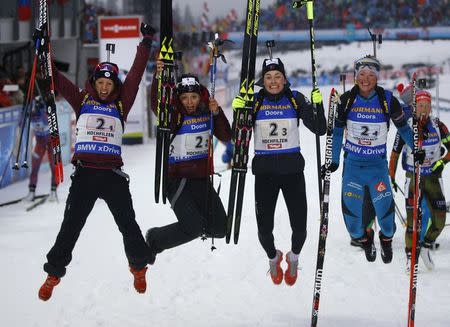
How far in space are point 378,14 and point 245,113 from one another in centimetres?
4259

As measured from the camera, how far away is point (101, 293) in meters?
7.73

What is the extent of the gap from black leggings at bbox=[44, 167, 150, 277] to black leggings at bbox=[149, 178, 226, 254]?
35 cm

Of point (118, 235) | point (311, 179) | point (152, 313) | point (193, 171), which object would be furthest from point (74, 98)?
point (311, 179)

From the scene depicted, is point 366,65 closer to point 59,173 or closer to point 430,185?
point 430,185

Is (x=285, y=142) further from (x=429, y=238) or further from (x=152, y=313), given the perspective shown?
(x=429, y=238)

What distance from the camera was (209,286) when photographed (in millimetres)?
8016

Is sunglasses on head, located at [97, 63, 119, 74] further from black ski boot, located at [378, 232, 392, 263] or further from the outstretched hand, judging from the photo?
black ski boot, located at [378, 232, 392, 263]

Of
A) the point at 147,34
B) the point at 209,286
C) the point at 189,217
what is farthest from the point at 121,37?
the point at 189,217

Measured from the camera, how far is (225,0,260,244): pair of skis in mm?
6141

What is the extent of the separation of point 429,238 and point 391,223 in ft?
5.97

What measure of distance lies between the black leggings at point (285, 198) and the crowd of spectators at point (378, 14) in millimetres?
39278

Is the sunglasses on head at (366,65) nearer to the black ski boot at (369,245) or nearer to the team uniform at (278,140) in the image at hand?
the team uniform at (278,140)

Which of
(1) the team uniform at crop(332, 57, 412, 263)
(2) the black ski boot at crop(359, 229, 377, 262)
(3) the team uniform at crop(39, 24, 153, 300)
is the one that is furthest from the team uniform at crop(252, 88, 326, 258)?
(3) the team uniform at crop(39, 24, 153, 300)

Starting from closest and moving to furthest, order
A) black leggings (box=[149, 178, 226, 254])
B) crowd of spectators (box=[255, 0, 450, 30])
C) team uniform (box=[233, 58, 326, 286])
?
1. team uniform (box=[233, 58, 326, 286])
2. black leggings (box=[149, 178, 226, 254])
3. crowd of spectators (box=[255, 0, 450, 30])
